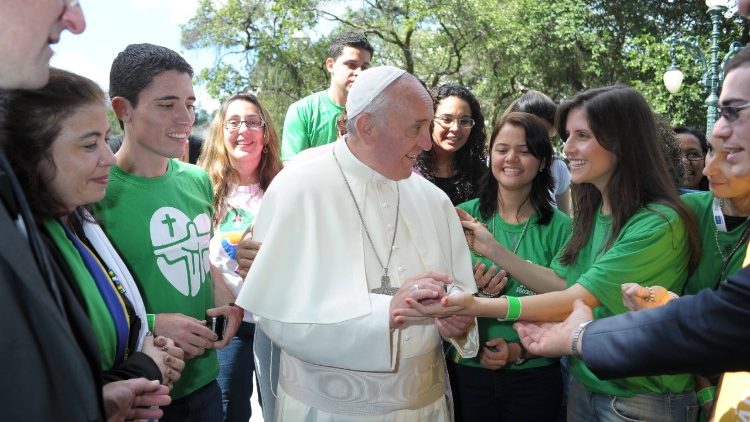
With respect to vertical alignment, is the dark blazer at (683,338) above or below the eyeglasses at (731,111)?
below

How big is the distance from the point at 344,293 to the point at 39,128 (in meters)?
1.26

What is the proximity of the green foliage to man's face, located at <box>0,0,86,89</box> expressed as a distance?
1865cm

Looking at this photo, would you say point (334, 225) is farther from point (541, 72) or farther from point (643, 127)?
point (541, 72)

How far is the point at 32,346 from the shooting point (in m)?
A: 1.22

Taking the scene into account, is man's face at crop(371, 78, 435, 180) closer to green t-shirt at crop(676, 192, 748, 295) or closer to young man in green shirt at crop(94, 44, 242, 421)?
young man in green shirt at crop(94, 44, 242, 421)

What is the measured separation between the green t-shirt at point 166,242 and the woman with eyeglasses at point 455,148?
5.60 feet

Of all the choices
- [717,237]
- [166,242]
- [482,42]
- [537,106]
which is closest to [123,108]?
[166,242]

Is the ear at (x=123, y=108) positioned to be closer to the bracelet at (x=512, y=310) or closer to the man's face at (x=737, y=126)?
the bracelet at (x=512, y=310)

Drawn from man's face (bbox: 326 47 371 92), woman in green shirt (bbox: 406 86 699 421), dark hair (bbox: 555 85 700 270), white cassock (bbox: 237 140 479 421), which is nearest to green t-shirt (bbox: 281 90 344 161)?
man's face (bbox: 326 47 371 92)

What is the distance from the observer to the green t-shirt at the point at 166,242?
9.06ft

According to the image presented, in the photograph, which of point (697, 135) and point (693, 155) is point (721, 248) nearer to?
point (693, 155)

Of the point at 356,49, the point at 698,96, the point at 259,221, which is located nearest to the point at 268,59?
the point at 698,96

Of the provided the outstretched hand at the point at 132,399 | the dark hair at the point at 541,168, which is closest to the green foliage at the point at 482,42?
the dark hair at the point at 541,168

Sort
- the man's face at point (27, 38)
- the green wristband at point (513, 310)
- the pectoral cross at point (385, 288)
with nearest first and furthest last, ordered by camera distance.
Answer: the man's face at point (27, 38) < the pectoral cross at point (385, 288) < the green wristband at point (513, 310)
